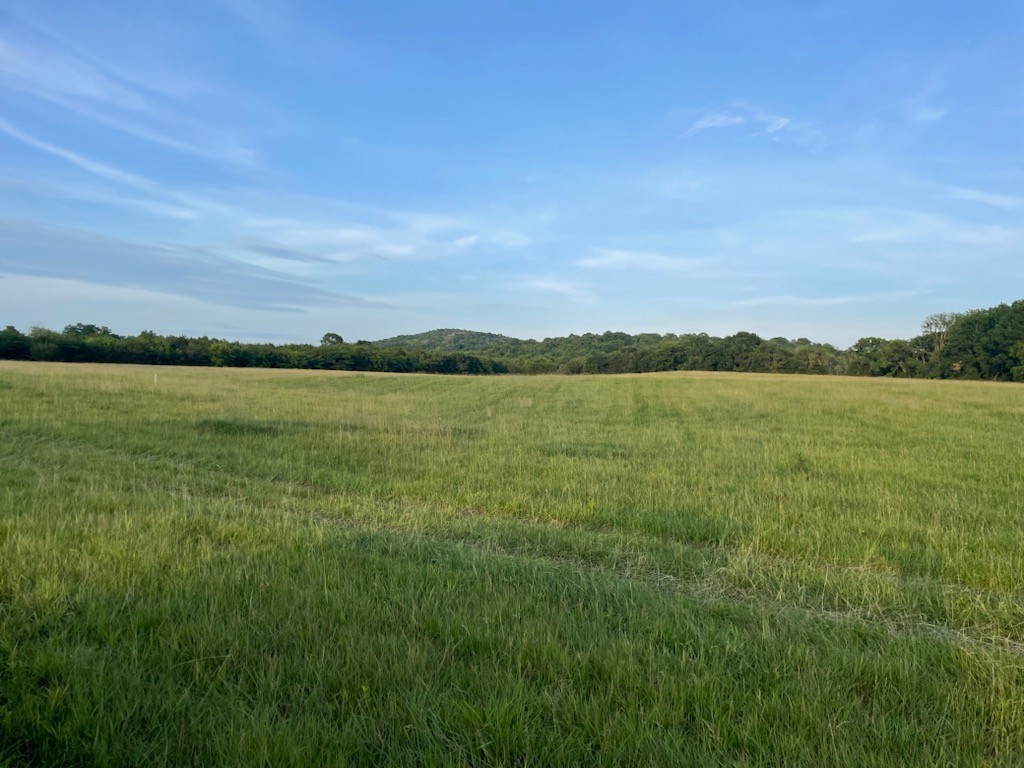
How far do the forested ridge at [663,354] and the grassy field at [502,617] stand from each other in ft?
308

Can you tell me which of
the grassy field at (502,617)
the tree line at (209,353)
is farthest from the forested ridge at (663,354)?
the grassy field at (502,617)

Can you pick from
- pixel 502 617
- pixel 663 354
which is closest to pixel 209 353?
pixel 663 354

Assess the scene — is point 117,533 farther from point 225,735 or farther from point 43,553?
point 225,735

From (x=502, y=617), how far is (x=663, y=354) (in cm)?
11835

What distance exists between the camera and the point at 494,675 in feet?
10.6

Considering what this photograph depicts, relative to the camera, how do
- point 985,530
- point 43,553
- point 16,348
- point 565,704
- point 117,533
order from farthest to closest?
1. point 16,348
2. point 985,530
3. point 117,533
4. point 43,553
5. point 565,704

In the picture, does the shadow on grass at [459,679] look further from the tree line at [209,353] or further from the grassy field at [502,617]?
the tree line at [209,353]

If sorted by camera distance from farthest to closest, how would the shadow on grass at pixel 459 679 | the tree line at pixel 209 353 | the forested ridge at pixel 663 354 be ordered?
the forested ridge at pixel 663 354 → the tree line at pixel 209 353 → the shadow on grass at pixel 459 679

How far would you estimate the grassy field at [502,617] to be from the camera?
272 centimetres

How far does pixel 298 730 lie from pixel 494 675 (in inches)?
42.2

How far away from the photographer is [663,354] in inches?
4631

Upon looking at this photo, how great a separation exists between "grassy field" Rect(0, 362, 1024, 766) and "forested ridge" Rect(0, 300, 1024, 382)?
308ft

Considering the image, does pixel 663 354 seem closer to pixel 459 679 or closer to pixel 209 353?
pixel 209 353

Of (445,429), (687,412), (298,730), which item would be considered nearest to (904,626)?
(298,730)
